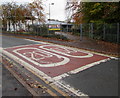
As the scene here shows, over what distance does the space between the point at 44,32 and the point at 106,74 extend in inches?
598

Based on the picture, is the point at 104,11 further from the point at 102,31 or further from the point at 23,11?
the point at 23,11

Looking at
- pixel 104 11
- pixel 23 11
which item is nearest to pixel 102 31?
pixel 104 11

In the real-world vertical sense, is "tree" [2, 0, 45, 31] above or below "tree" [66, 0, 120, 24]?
above

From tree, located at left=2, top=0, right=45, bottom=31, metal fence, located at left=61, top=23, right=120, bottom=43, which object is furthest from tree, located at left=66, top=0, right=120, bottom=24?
tree, located at left=2, top=0, right=45, bottom=31

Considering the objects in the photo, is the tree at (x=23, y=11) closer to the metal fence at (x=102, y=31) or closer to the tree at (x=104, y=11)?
the metal fence at (x=102, y=31)

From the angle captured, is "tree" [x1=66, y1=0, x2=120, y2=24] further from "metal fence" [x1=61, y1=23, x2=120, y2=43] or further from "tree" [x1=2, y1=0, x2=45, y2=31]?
"tree" [x1=2, y1=0, x2=45, y2=31]

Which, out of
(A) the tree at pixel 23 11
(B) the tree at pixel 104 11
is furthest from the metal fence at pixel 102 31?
(A) the tree at pixel 23 11

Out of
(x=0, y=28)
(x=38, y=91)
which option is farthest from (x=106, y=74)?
(x=0, y=28)

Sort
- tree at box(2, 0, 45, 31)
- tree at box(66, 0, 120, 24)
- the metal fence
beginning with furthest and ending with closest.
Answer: tree at box(2, 0, 45, 31) → the metal fence → tree at box(66, 0, 120, 24)

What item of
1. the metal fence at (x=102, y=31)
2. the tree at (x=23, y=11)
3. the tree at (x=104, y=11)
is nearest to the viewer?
the tree at (x=104, y=11)

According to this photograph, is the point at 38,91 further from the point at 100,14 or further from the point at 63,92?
the point at 100,14

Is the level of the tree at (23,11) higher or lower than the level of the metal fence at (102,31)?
higher

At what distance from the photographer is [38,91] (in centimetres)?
348

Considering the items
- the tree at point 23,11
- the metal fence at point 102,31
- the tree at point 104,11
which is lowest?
the metal fence at point 102,31
